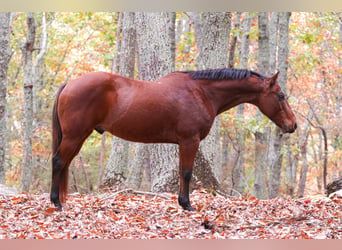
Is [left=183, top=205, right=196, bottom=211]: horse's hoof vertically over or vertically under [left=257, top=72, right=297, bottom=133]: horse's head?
under

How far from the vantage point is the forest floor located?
17.8 ft

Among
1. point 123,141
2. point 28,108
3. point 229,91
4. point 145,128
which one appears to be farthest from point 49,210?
point 28,108

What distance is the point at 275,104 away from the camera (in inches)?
274

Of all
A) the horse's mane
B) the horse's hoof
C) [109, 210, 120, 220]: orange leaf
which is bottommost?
[109, 210, 120, 220]: orange leaf

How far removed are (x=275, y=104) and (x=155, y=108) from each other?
171cm

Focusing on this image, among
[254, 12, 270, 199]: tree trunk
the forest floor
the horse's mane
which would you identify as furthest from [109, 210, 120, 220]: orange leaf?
[254, 12, 270, 199]: tree trunk

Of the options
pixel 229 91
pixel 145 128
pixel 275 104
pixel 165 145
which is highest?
pixel 229 91

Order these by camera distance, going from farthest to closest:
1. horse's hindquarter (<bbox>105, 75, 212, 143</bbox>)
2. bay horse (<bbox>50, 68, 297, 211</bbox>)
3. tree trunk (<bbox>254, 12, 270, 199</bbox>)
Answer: tree trunk (<bbox>254, 12, 270, 199</bbox>)
horse's hindquarter (<bbox>105, 75, 212, 143</bbox>)
bay horse (<bbox>50, 68, 297, 211</bbox>)

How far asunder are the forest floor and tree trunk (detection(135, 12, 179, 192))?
70 cm

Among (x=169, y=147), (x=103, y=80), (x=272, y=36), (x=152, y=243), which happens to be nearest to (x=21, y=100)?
(x=272, y=36)

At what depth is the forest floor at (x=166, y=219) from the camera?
17.8ft

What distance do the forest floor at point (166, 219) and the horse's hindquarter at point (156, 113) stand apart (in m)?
1.05

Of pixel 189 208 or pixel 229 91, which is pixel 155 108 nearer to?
pixel 229 91

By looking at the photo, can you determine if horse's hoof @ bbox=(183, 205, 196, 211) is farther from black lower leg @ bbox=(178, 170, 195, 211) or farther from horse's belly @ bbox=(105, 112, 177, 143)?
horse's belly @ bbox=(105, 112, 177, 143)
